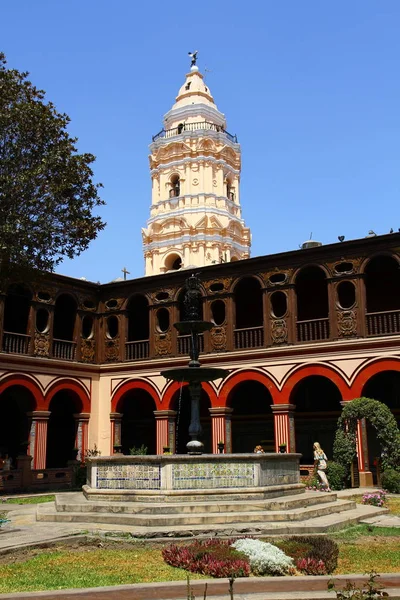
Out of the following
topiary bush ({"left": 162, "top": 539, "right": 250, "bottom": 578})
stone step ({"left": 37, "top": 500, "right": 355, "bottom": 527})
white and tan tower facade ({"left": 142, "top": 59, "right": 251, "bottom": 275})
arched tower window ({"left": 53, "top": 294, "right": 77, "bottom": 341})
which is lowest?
topiary bush ({"left": 162, "top": 539, "right": 250, "bottom": 578})

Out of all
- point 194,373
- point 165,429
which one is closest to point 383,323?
point 165,429

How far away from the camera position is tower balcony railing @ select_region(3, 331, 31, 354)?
23609 mm

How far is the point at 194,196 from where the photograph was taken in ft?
118

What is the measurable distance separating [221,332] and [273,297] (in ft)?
7.34

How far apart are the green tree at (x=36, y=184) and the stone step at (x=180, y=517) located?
22.5 ft

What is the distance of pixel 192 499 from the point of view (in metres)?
11.6

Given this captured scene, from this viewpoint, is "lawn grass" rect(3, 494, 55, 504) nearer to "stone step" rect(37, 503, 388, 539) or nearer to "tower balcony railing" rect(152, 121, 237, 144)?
"stone step" rect(37, 503, 388, 539)

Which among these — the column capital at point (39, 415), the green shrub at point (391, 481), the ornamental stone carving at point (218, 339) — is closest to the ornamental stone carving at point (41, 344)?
the column capital at point (39, 415)

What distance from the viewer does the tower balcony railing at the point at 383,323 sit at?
2136cm

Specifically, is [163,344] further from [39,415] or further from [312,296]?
[312,296]

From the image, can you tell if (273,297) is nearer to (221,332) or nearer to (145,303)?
(221,332)

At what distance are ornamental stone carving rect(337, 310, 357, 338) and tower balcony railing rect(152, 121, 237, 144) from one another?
1808 centimetres

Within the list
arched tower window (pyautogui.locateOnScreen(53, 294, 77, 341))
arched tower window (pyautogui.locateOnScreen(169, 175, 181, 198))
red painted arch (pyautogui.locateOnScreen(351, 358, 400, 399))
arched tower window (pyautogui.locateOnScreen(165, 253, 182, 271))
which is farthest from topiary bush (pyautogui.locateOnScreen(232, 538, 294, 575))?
arched tower window (pyautogui.locateOnScreen(169, 175, 181, 198))

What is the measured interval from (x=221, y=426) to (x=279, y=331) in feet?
12.9
